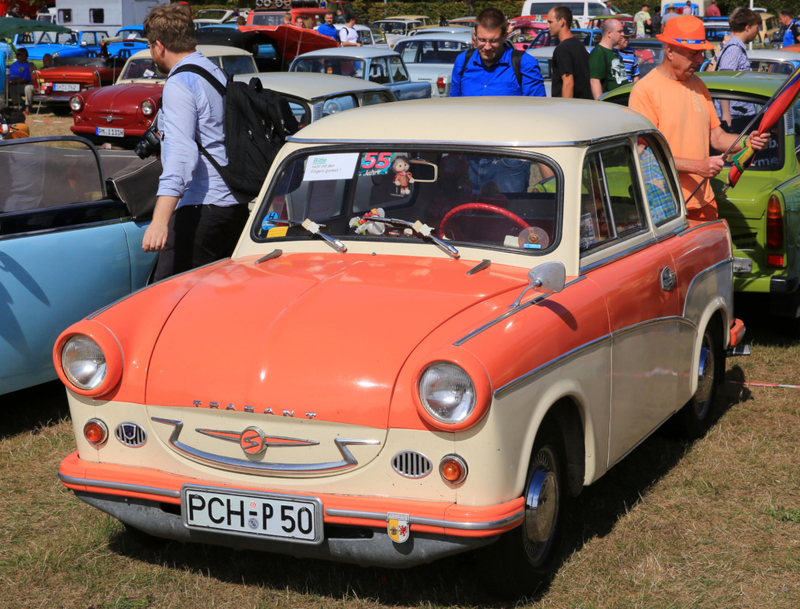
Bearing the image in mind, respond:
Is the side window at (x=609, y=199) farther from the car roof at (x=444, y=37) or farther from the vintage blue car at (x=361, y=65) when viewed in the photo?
the car roof at (x=444, y=37)

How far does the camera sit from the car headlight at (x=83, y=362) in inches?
130

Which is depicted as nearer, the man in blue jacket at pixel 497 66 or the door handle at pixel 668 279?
the door handle at pixel 668 279

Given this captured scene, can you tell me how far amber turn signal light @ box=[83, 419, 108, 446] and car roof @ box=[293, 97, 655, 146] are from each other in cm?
162

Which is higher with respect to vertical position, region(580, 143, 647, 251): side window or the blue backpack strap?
the blue backpack strap

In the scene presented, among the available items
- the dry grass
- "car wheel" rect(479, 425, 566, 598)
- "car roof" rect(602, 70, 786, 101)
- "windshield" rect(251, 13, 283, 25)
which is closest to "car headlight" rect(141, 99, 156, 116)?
"car roof" rect(602, 70, 786, 101)

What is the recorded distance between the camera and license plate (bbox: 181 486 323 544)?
118 inches

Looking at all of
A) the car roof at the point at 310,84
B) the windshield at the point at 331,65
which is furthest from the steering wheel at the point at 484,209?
the windshield at the point at 331,65

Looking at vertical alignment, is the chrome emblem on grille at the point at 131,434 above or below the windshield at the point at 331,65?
below

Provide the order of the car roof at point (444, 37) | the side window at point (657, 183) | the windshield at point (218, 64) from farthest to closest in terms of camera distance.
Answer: the car roof at point (444, 37)
the windshield at point (218, 64)
the side window at point (657, 183)

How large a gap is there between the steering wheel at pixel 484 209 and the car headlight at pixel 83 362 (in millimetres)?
1429

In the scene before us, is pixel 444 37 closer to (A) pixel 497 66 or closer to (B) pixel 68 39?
(A) pixel 497 66

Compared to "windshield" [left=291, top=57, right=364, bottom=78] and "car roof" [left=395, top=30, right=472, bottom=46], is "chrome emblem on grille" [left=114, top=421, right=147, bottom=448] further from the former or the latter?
"car roof" [left=395, top=30, right=472, bottom=46]

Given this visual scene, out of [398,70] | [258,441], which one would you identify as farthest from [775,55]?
[258,441]

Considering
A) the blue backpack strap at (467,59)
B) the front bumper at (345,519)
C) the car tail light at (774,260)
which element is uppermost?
the blue backpack strap at (467,59)
